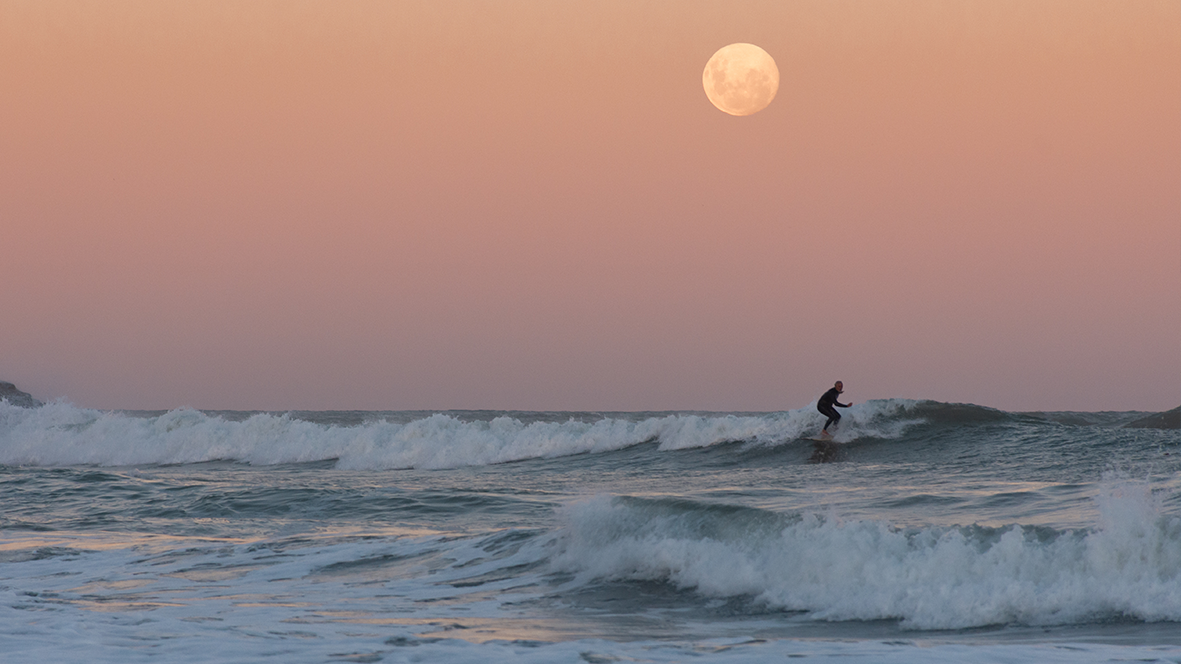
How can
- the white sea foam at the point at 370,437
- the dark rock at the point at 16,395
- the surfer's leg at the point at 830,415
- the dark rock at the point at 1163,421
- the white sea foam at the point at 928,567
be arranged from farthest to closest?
the dark rock at the point at 16,395 → the dark rock at the point at 1163,421 → the white sea foam at the point at 370,437 → the surfer's leg at the point at 830,415 → the white sea foam at the point at 928,567

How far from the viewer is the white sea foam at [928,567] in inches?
311

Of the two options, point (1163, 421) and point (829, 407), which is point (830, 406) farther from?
point (1163, 421)

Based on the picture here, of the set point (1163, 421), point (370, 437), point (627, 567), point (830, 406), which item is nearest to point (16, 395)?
point (370, 437)

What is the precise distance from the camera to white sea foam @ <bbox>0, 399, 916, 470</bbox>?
87.4ft

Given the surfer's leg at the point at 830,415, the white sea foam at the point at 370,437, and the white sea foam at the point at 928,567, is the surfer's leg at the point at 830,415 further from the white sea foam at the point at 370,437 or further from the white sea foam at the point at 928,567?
the white sea foam at the point at 928,567

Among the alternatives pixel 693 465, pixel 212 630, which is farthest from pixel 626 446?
pixel 212 630

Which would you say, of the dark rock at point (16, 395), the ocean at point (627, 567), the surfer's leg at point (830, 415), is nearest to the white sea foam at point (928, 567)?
the ocean at point (627, 567)

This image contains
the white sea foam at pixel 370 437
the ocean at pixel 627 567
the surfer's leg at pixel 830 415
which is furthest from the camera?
the white sea foam at pixel 370 437

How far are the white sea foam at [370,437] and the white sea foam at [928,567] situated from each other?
15689mm

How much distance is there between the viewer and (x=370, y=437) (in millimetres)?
31188

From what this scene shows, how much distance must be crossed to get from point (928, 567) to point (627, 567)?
305 centimetres

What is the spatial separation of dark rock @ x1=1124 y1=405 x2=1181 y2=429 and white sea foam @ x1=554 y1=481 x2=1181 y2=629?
2032 cm

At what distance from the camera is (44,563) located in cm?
1139

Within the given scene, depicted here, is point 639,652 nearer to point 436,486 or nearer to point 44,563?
point 44,563
